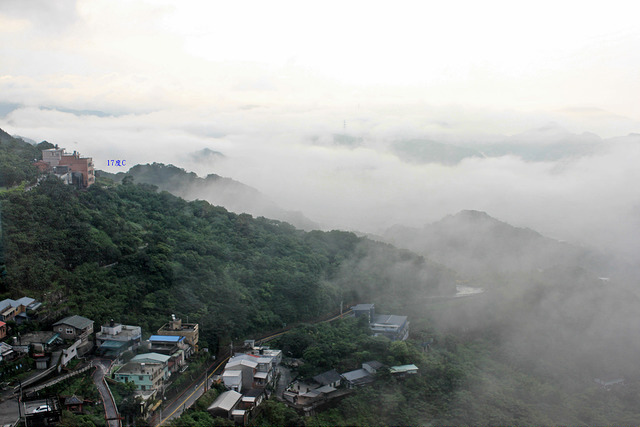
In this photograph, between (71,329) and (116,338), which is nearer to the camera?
(71,329)

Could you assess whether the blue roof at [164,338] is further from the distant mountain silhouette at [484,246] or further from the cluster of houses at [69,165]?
the distant mountain silhouette at [484,246]

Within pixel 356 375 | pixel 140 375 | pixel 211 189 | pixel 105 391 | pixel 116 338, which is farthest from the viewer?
pixel 211 189

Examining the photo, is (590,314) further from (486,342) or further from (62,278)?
(62,278)

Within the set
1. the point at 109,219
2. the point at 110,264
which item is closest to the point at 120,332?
the point at 110,264

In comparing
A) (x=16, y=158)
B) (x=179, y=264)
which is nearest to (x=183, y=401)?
(x=179, y=264)

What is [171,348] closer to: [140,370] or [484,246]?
[140,370]

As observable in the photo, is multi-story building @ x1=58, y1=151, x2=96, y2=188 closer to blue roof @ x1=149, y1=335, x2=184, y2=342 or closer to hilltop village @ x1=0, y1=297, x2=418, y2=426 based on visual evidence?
hilltop village @ x1=0, y1=297, x2=418, y2=426

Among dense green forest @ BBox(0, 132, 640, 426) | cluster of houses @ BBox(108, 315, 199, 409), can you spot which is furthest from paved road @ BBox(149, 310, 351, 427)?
dense green forest @ BBox(0, 132, 640, 426)
